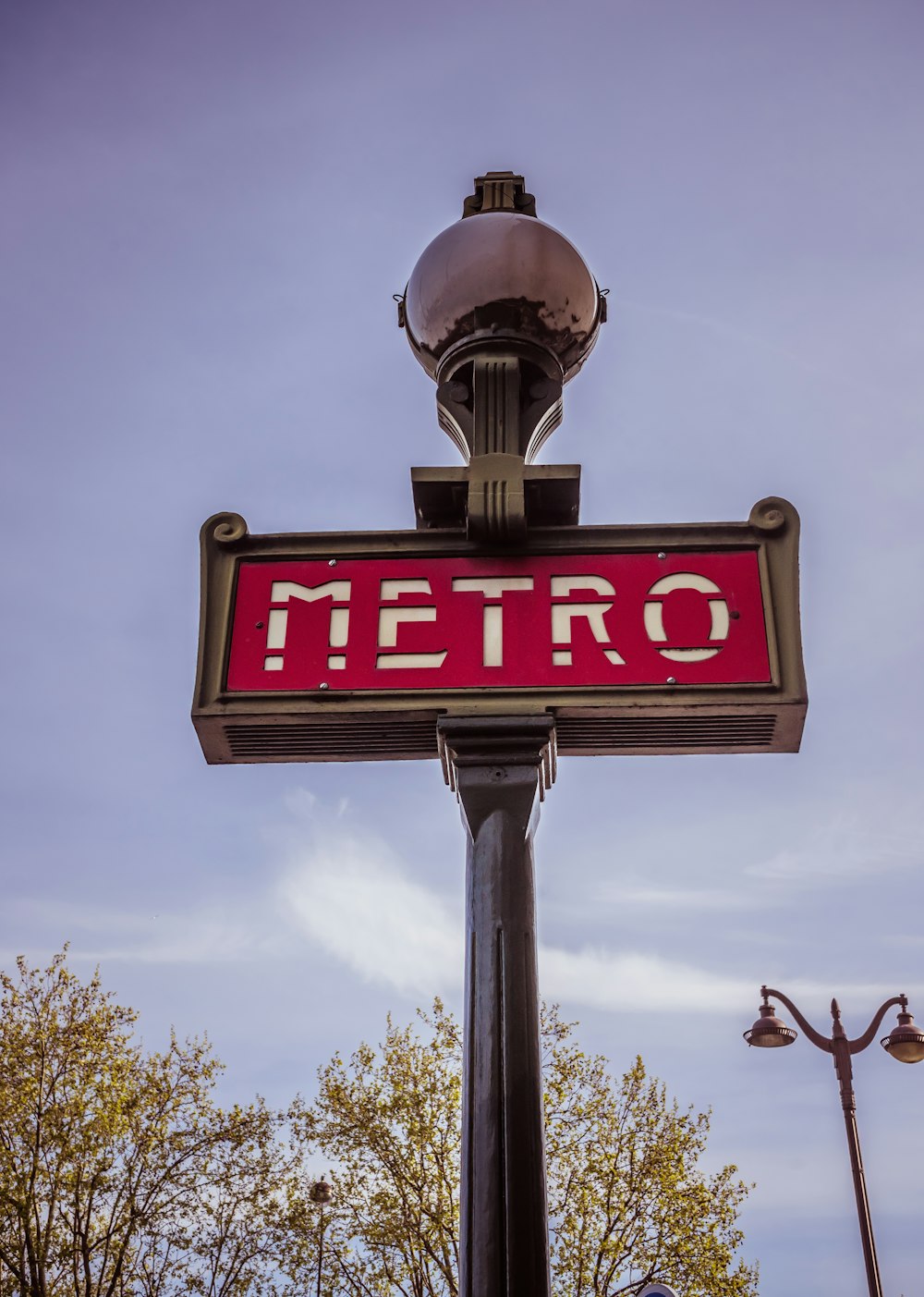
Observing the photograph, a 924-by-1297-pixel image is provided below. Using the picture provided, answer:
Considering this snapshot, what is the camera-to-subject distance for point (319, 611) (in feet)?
17.1

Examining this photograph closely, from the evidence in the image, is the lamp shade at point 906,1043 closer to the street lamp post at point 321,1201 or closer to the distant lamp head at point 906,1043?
the distant lamp head at point 906,1043

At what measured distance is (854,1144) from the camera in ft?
54.3

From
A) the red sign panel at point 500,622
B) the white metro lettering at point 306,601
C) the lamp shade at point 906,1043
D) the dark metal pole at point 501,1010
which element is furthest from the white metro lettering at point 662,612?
the lamp shade at point 906,1043

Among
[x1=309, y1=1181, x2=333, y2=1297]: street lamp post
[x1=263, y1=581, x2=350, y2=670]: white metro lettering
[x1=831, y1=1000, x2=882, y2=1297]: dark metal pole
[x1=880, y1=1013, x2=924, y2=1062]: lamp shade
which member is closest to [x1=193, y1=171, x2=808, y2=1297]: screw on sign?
[x1=263, y1=581, x2=350, y2=670]: white metro lettering

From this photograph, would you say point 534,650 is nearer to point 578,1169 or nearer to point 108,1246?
point 578,1169

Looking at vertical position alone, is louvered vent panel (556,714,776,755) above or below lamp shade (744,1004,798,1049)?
below

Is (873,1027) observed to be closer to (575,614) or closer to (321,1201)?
(321,1201)

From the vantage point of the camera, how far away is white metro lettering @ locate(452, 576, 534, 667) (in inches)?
198

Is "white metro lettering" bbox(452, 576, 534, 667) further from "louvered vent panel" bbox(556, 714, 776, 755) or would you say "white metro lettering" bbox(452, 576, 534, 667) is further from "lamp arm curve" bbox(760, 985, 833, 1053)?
"lamp arm curve" bbox(760, 985, 833, 1053)

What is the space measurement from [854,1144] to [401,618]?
14.3 m

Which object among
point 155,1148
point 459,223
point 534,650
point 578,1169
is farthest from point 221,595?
point 155,1148

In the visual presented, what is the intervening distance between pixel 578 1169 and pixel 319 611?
1940 centimetres

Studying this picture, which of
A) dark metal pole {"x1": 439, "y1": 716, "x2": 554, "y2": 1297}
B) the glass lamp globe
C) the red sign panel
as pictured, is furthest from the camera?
the glass lamp globe

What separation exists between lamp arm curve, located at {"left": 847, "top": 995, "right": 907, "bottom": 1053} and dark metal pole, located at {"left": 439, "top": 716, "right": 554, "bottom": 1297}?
14.7 metres
